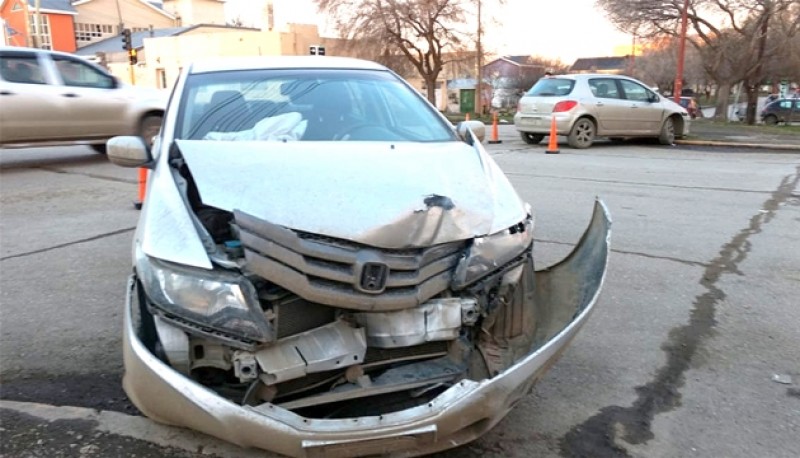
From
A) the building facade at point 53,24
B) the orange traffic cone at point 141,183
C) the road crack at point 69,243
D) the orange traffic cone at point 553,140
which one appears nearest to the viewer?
the road crack at point 69,243

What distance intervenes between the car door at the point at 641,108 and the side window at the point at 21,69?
1150 cm

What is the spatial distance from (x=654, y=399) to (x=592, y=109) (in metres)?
11.5

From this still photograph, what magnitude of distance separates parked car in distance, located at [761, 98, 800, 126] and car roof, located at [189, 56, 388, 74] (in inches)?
1222

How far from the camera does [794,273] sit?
5062 mm

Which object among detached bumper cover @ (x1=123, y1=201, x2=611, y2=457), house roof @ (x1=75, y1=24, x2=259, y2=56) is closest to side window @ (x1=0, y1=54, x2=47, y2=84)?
detached bumper cover @ (x1=123, y1=201, x2=611, y2=457)

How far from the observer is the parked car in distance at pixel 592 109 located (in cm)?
1370

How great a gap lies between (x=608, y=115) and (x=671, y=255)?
9.04 metres

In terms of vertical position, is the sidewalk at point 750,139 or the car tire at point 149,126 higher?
the car tire at point 149,126

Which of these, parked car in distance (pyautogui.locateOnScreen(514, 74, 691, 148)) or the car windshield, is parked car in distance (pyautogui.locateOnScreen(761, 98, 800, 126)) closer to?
parked car in distance (pyautogui.locateOnScreen(514, 74, 691, 148))

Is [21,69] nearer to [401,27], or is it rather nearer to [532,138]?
[532,138]

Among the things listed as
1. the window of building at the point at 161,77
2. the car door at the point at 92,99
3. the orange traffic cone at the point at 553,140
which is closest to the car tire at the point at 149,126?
the car door at the point at 92,99

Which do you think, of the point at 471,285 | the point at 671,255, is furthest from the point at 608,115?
the point at 471,285

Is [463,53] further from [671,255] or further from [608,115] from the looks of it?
[671,255]

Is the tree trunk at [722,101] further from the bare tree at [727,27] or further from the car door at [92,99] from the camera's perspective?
the car door at [92,99]
